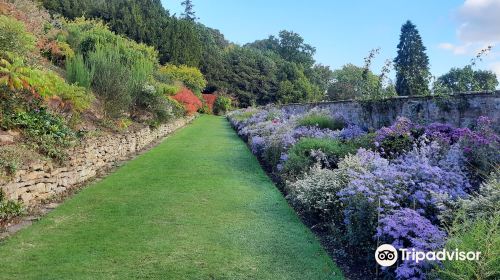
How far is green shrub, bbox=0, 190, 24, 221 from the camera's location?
526 cm

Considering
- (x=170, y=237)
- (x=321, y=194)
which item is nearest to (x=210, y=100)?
(x=321, y=194)

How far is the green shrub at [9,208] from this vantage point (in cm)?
526

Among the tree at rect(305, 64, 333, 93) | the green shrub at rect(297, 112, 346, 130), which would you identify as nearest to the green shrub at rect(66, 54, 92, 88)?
the green shrub at rect(297, 112, 346, 130)

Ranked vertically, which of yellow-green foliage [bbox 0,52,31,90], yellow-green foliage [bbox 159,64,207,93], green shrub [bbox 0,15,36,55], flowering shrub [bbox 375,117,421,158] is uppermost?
Answer: yellow-green foliage [bbox 159,64,207,93]

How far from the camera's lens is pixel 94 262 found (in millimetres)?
4203

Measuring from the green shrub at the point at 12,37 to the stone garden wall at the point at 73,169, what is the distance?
2.24m

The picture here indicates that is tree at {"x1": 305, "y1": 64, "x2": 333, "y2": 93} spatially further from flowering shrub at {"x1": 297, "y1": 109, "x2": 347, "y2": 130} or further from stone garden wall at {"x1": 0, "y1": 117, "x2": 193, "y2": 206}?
stone garden wall at {"x1": 0, "y1": 117, "x2": 193, "y2": 206}

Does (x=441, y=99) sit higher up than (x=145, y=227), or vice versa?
(x=441, y=99)

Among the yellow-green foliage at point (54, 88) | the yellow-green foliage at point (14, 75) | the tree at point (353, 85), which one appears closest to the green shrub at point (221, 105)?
the tree at point (353, 85)

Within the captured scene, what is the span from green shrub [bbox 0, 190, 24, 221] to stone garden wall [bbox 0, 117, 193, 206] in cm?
11

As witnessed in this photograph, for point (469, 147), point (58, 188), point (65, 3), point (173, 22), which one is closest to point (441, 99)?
point (469, 147)

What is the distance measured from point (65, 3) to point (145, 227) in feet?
128

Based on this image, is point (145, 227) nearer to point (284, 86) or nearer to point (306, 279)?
point (306, 279)

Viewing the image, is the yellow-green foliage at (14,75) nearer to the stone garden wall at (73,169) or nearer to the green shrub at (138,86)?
the stone garden wall at (73,169)
